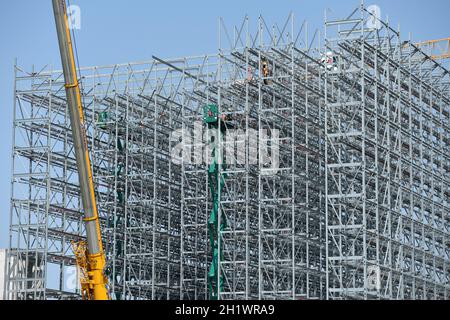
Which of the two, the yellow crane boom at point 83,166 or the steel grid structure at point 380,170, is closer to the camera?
the yellow crane boom at point 83,166

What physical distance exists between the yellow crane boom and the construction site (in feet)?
8.88

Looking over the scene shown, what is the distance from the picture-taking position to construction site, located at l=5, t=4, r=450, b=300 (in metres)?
50.8

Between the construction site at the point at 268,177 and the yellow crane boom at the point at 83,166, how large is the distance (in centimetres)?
271

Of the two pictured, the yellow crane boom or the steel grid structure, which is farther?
the steel grid structure

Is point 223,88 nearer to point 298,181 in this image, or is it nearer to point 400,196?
point 298,181

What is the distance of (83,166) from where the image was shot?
42156mm

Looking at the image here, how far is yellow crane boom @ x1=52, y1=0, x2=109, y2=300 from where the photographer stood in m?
42.2

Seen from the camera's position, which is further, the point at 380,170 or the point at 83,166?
the point at 380,170

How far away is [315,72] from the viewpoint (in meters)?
56.3

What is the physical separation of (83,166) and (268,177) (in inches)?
527

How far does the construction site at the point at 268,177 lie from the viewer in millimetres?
50750

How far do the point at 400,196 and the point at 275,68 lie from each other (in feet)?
30.5
